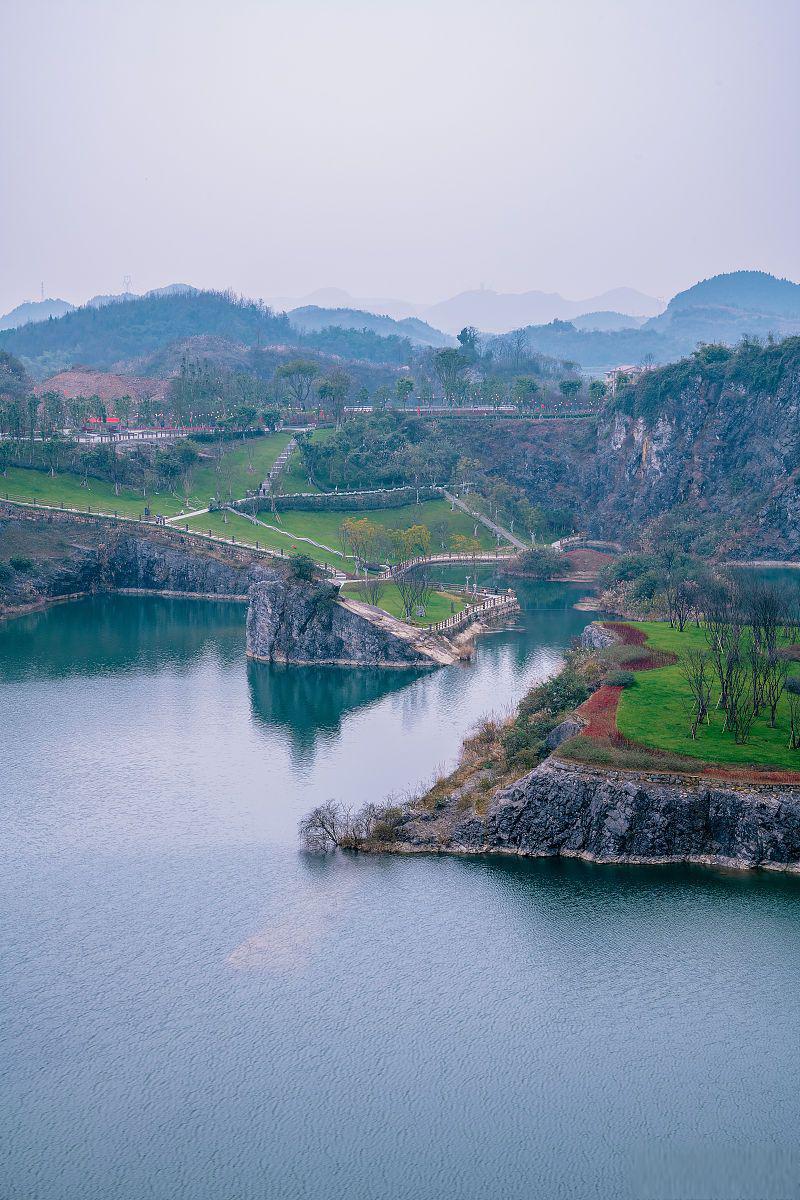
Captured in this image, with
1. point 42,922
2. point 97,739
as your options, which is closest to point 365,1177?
point 42,922

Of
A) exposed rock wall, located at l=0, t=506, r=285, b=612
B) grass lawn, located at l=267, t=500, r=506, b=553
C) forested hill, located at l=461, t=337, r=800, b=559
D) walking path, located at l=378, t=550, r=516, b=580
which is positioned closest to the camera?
exposed rock wall, located at l=0, t=506, r=285, b=612

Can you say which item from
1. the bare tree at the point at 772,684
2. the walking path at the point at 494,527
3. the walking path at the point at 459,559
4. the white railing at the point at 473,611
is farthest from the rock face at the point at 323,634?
the walking path at the point at 494,527

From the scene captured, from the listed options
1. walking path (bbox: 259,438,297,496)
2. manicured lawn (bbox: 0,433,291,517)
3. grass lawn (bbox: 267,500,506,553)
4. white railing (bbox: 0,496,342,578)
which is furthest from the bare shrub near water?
walking path (bbox: 259,438,297,496)

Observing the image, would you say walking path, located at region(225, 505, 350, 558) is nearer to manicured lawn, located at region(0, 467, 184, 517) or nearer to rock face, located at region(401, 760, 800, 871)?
manicured lawn, located at region(0, 467, 184, 517)

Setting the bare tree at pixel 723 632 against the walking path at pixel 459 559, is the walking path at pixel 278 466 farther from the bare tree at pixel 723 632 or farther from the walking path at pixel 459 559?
the bare tree at pixel 723 632

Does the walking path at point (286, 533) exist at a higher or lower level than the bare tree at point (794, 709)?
higher

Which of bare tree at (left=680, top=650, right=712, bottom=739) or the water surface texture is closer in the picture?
the water surface texture

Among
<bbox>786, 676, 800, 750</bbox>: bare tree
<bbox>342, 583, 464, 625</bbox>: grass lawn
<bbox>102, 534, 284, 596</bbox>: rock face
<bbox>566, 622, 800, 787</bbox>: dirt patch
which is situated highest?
<bbox>102, 534, 284, 596</bbox>: rock face

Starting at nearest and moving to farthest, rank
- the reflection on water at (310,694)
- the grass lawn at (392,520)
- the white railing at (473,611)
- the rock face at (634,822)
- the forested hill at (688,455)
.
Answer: the rock face at (634,822) < the reflection on water at (310,694) < the white railing at (473,611) < the grass lawn at (392,520) < the forested hill at (688,455)
